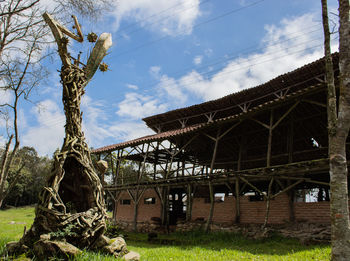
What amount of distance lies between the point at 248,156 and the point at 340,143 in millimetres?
12121

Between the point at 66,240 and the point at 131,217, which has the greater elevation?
the point at 66,240

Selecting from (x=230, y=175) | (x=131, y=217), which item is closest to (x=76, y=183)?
(x=230, y=175)

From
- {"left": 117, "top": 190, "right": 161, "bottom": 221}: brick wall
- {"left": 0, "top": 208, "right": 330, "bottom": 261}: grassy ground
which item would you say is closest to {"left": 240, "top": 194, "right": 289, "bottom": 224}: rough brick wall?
{"left": 0, "top": 208, "right": 330, "bottom": 261}: grassy ground

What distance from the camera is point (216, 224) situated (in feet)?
42.3

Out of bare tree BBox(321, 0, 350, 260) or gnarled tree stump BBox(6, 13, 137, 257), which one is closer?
A: bare tree BBox(321, 0, 350, 260)

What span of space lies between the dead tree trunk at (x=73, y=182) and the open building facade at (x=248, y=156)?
22.0 ft

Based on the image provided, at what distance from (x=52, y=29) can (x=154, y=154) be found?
40.3ft

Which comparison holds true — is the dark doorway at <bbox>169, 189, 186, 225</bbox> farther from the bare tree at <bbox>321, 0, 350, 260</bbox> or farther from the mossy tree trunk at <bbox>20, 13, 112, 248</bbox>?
the bare tree at <bbox>321, 0, 350, 260</bbox>

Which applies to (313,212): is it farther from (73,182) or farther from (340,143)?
(73,182)

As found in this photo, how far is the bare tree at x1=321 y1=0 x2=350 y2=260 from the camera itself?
13.9 feet

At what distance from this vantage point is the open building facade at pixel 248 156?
10.7 meters

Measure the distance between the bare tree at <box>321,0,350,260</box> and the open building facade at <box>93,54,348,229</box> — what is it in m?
4.40

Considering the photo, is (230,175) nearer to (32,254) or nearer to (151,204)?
(151,204)

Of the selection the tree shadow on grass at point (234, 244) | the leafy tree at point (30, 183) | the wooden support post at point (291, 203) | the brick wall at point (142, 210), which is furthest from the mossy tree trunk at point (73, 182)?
the leafy tree at point (30, 183)
